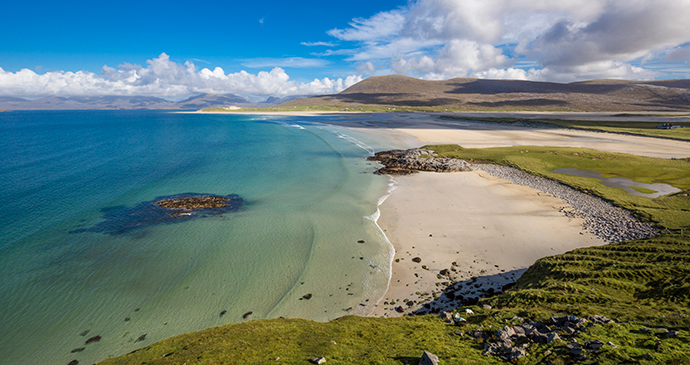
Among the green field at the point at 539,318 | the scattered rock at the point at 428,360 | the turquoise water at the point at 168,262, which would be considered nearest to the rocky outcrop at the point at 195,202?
the turquoise water at the point at 168,262

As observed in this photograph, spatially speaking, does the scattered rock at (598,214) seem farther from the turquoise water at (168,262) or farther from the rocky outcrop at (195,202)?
the rocky outcrop at (195,202)

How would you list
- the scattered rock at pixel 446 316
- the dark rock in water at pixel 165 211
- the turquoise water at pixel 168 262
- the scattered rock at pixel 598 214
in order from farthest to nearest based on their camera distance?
the dark rock in water at pixel 165 211
the scattered rock at pixel 598 214
the turquoise water at pixel 168 262
the scattered rock at pixel 446 316

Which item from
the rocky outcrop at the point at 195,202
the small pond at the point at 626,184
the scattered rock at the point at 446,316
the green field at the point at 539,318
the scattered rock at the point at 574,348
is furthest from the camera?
the rocky outcrop at the point at 195,202

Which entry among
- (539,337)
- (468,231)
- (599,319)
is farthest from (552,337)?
(468,231)

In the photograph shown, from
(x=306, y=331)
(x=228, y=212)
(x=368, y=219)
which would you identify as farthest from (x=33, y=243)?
(x=368, y=219)

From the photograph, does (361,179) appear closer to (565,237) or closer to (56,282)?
(565,237)
